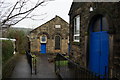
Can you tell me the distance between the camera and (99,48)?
197 inches

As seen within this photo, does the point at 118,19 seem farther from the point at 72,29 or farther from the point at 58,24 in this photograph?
the point at 58,24

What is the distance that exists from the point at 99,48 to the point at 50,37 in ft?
46.5

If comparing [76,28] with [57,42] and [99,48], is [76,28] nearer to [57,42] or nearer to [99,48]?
[99,48]

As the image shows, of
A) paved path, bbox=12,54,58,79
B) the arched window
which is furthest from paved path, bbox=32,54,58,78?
the arched window

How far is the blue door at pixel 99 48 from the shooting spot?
4.53 meters

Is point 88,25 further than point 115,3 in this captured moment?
Yes

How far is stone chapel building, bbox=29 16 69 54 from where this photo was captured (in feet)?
59.6

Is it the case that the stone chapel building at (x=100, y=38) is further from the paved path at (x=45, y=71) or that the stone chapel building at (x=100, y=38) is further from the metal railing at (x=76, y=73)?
the paved path at (x=45, y=71)

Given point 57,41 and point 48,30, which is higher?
point 48,30

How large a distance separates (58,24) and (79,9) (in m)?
12.6

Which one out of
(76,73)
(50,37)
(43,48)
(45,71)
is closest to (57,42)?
(50,37)

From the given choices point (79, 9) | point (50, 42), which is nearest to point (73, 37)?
point (79, 9)

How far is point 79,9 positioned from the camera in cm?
686

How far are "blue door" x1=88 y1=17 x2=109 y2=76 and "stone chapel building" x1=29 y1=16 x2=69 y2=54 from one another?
13308 millimetres
